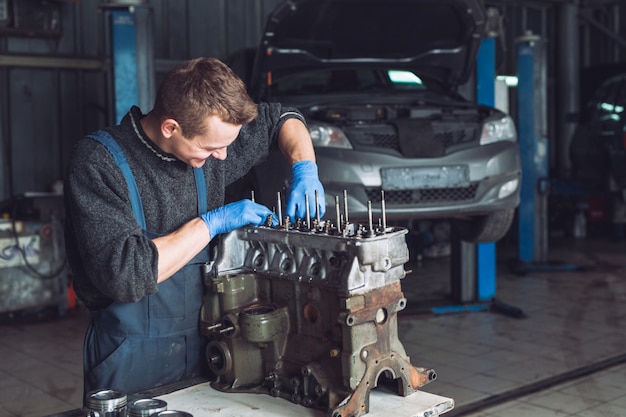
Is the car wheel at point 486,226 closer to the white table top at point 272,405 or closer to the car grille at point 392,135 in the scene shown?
the car grille at point 392,135

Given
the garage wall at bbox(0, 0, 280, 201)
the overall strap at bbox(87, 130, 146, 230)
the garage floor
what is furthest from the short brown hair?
the garage wall at bbox(0, 0, 280, 201)

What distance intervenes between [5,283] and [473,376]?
3276 millimetres

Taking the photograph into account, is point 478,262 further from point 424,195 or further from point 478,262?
point 424,195

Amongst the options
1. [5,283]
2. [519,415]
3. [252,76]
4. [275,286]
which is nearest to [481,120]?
[252,76]

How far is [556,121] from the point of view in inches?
386

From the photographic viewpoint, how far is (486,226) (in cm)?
445

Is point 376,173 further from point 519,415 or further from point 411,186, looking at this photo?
point 519,415

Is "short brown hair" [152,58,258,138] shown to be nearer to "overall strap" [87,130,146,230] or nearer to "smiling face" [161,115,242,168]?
"smiling face" [161,115,242,168]

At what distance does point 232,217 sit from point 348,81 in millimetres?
3058

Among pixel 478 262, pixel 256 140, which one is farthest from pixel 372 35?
pixel 256 140

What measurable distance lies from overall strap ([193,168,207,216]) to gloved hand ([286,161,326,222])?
0.23 m

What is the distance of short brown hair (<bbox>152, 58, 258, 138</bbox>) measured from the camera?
66.2 inches

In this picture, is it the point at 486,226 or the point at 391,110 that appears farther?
the point at 486,226

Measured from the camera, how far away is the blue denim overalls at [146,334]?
6.07 ft
